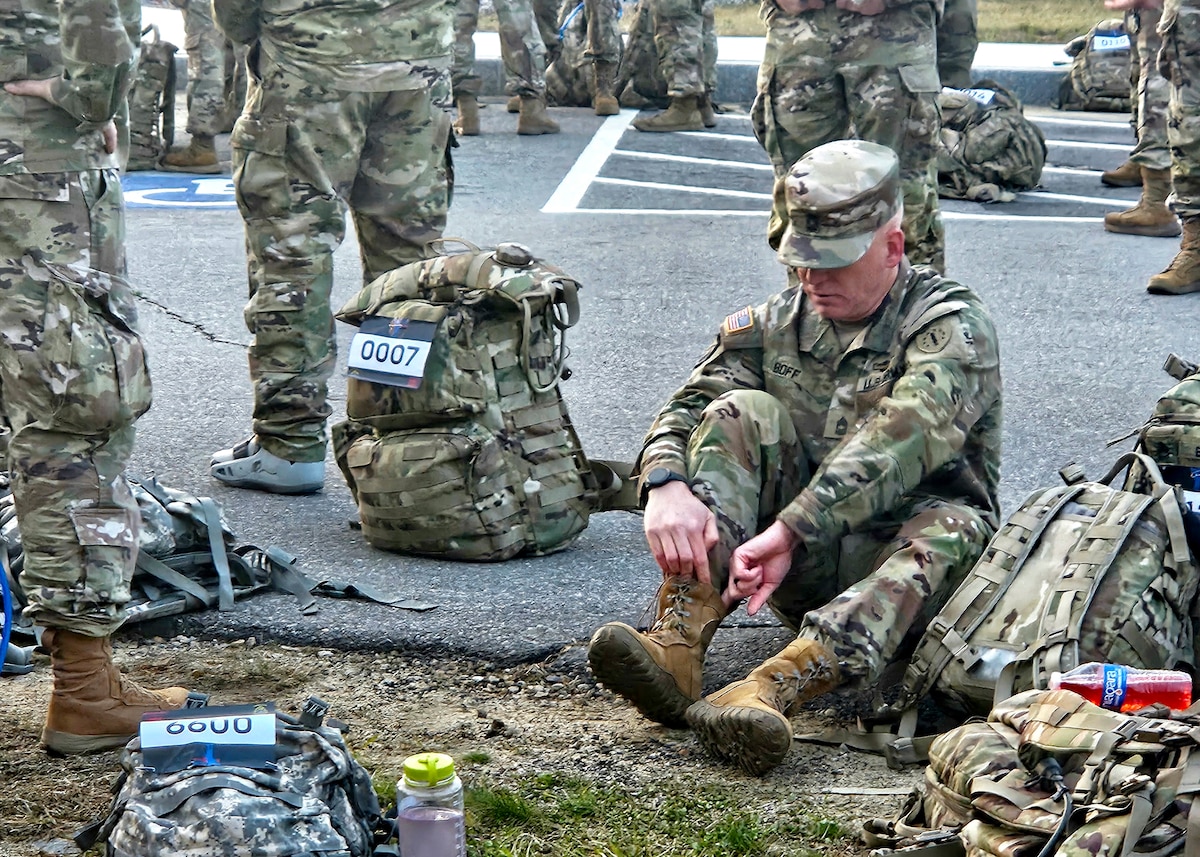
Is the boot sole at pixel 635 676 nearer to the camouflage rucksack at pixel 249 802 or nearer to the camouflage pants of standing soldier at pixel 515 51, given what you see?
the camouflage rucksack at pixel 249 802

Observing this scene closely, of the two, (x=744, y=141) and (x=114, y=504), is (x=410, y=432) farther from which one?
(x=744, y=141)

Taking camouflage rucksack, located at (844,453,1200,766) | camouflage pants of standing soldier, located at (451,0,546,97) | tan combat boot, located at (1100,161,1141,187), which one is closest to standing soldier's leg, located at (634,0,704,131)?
camouflage pants of standing soldier, located at (451,0,546,97)

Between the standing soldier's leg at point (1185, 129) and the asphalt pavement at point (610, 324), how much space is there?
0.14m

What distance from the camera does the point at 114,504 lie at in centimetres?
324

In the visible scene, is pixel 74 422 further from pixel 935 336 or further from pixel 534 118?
pixel 534 118

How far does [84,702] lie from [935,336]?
1904 millimetres

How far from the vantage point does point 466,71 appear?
10797 millimetres

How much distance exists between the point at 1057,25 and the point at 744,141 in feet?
20.6

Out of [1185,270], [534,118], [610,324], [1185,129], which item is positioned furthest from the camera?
[534,118]

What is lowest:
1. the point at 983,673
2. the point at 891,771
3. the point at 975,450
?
the point at 891,771

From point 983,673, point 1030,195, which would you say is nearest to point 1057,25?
point 1030,195

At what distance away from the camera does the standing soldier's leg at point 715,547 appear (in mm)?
3295

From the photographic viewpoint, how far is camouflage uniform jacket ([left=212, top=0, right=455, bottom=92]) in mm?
4531

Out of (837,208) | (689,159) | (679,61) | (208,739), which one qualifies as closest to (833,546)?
(837,208)
